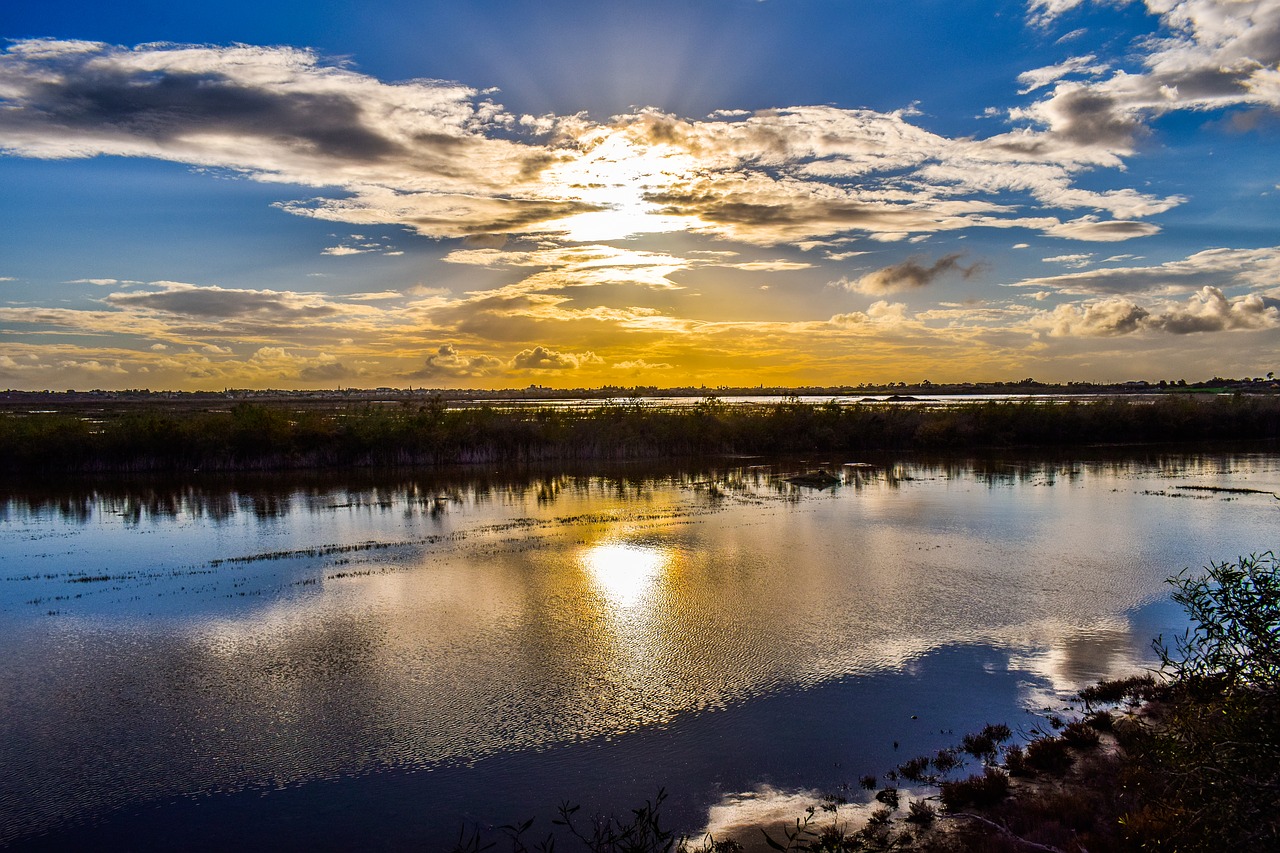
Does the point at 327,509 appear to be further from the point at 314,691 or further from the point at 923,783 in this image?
the point at 923,783

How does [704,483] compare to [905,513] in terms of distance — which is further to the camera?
[704,483]

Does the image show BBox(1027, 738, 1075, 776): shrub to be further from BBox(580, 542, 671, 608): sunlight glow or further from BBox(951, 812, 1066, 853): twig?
BBox(580, 542, 671, 608): sunlight glow

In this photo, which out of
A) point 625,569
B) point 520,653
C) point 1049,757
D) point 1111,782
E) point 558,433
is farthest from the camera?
point 558,433

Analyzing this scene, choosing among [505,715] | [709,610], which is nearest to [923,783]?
[505,715]

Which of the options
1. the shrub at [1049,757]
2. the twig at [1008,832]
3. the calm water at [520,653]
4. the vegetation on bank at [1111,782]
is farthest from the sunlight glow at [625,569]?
the twig at [1008,832]

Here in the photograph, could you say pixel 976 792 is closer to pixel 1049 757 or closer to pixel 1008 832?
pixel 1008 832

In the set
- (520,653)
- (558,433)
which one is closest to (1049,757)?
(520,653)

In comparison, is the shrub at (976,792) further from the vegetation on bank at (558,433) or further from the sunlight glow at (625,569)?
the vegetation on bank at (558,433)
